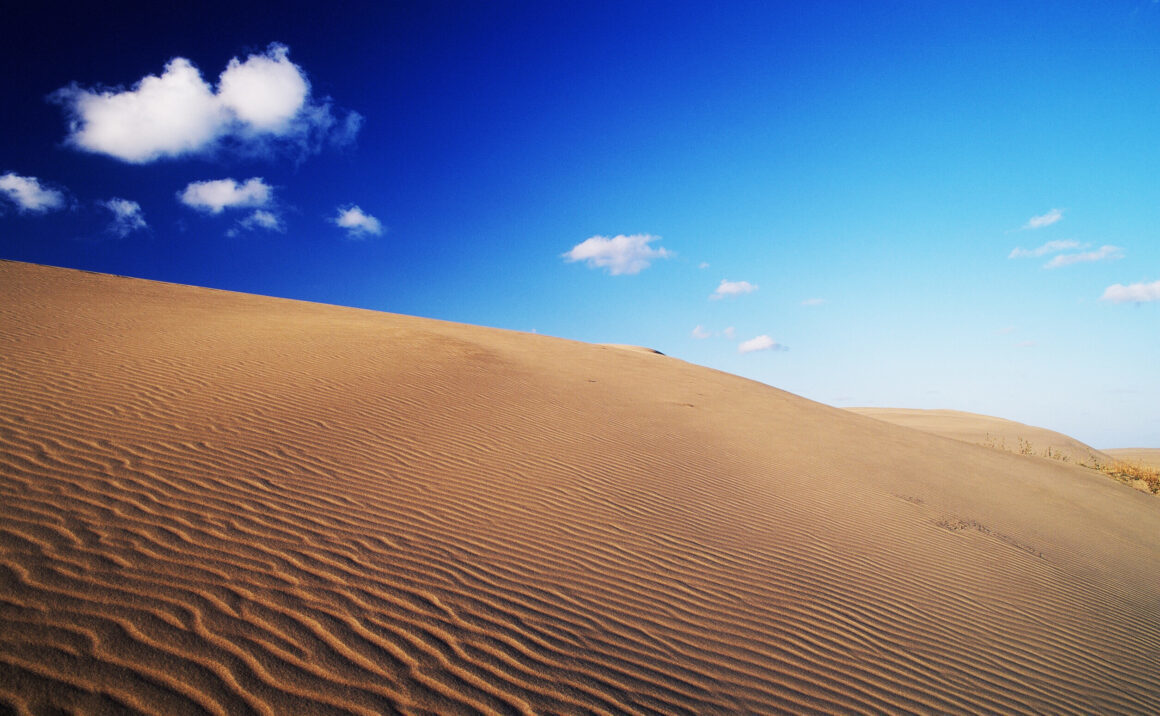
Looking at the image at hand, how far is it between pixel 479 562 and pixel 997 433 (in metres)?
32.6

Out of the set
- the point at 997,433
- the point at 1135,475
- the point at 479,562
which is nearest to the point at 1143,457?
the point at 997,433

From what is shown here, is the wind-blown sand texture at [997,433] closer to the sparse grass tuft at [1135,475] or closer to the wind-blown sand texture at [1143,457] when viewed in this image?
the wind-blown sand texture at [1143,457]

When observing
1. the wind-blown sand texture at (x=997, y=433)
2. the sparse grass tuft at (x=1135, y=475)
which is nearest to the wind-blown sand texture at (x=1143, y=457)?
the wind-blown sand texture at (x=997, y=433)

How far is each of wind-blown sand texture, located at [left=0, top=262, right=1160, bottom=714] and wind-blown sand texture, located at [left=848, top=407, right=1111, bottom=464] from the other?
15235 millimetres

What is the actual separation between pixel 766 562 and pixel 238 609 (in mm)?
4888

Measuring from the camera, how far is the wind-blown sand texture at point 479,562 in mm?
2996

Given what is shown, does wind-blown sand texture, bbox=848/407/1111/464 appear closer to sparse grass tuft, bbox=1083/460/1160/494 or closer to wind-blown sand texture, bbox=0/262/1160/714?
sparse grass tuft, bbox=1083/460/1160/494

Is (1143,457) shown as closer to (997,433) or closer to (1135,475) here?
(997,433)

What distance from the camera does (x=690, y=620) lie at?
4281 millimetres

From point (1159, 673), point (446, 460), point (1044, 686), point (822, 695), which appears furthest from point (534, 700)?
point (1159, 673)

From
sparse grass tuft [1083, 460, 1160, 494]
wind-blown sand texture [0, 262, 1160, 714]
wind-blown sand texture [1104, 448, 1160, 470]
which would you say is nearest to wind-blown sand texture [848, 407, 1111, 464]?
wind-blown sand texture [1104, 448, 1160, 470]

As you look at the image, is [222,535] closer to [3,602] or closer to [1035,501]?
[3,602]

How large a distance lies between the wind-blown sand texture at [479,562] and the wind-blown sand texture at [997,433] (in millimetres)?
15235

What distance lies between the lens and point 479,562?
4.43m
